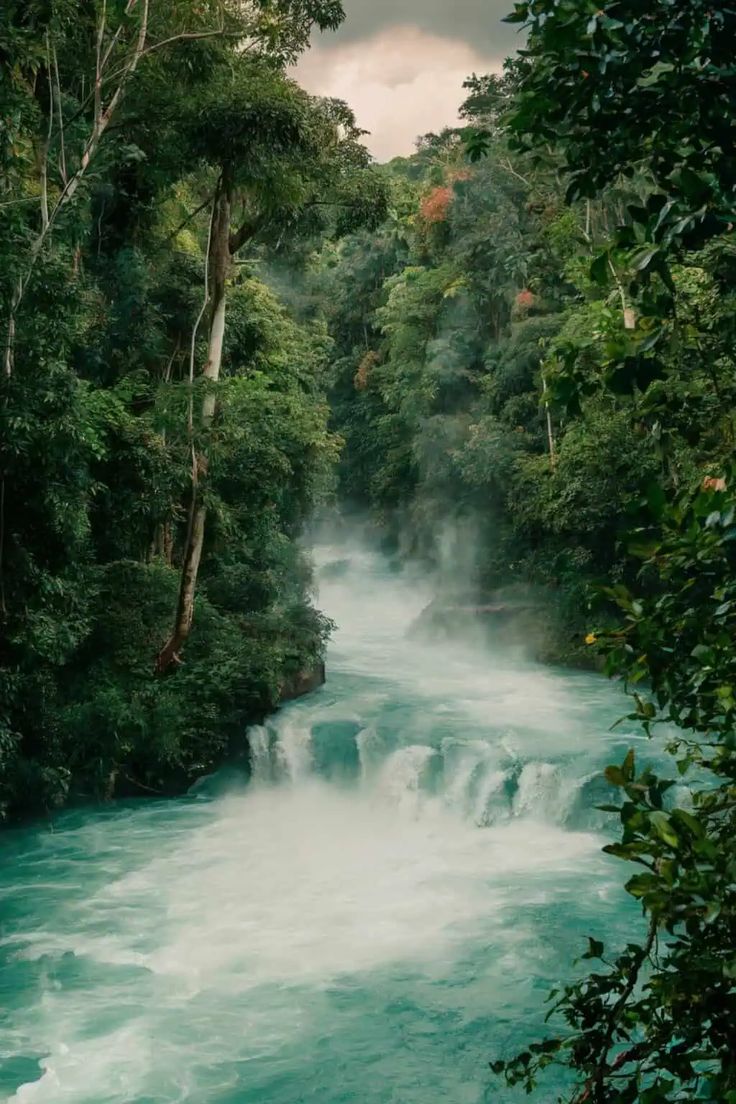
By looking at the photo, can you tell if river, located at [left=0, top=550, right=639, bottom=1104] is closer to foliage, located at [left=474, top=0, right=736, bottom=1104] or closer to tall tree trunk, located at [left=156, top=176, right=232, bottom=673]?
tall tree trunk, located at [left=156, top=176, right=232, bottom=673]

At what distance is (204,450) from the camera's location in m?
13.6

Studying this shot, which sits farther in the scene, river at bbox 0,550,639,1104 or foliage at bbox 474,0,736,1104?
river at bbox 0,550,639,1104

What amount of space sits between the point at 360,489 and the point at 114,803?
2498cm

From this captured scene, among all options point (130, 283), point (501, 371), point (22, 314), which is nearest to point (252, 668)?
point (130, 283)

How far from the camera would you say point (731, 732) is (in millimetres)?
2127

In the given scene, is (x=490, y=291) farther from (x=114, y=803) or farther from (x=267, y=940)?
(x=267, y=940)

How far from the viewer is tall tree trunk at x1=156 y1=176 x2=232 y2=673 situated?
13.6m

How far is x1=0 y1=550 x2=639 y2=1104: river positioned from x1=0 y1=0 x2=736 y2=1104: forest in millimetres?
802

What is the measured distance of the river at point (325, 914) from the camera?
8.19m

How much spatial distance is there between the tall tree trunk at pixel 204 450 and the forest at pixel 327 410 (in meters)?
0.05

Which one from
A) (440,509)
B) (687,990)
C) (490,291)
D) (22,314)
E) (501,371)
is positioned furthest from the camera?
(440,509)

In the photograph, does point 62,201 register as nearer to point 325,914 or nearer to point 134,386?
point 134,386

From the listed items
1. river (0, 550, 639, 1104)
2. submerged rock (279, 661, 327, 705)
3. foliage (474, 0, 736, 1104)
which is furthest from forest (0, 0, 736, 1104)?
river (0, 550, 639, 1104)

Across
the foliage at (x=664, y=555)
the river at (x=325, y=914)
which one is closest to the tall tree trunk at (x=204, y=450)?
the river at (x=325, y=914)
